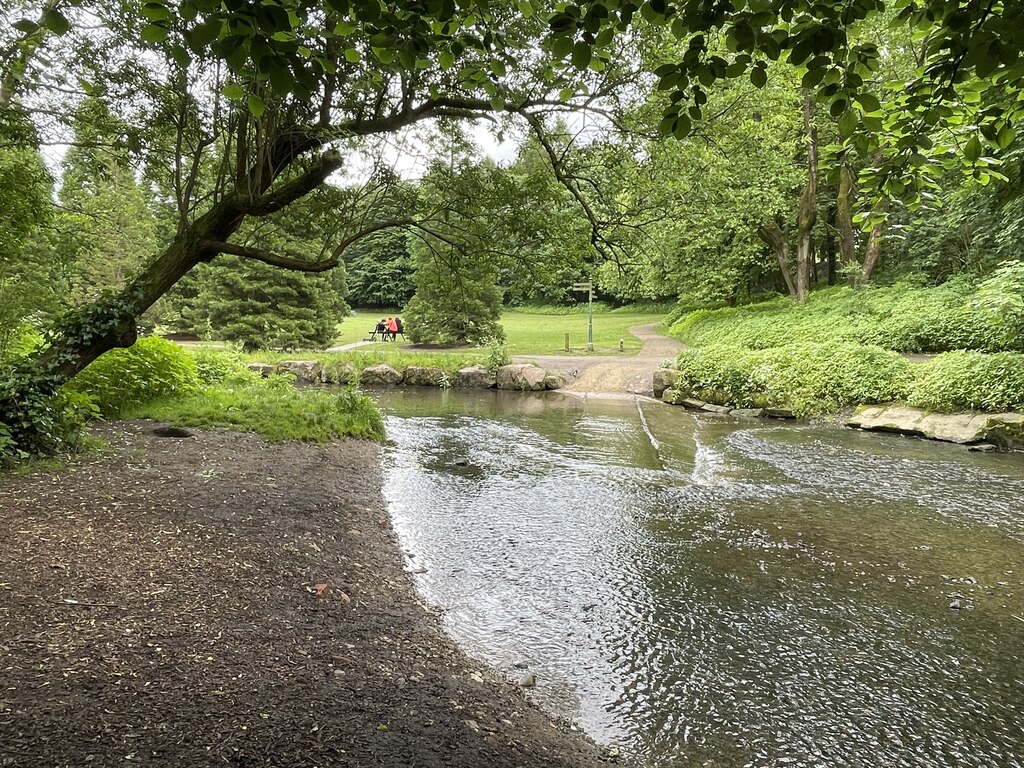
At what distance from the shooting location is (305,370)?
62.9 feet

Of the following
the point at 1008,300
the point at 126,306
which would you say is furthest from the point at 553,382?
the point at 126,306

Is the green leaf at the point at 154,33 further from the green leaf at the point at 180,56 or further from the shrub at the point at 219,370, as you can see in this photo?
the shrub at the point at 219,370

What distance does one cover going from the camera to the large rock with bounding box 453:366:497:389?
1875cm

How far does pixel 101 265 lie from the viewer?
25469mm

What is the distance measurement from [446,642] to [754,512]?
4.52 m

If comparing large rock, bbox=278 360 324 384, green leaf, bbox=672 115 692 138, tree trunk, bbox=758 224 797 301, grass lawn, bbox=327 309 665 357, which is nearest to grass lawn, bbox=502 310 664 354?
grass lawn, bbox=327 309 665 357

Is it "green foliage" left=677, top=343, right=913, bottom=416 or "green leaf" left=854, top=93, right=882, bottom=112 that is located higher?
"green leaf" left=854, top=93, right=882, bottom=112

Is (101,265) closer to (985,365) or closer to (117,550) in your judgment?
(117,550)

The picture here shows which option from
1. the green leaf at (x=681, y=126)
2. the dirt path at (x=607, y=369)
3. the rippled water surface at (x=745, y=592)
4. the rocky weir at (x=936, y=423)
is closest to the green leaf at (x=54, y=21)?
the green leaf at (x=681, y=126)

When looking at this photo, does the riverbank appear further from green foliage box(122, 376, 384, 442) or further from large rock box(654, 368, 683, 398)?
large rock box(654, 368, 683, 398)

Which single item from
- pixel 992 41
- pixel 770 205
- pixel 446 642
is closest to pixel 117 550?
pixel 446 642

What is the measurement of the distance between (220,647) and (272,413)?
675 centimetres

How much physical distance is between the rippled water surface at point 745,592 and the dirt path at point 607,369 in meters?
7.95

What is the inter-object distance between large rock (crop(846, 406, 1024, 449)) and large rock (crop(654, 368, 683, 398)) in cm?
485
